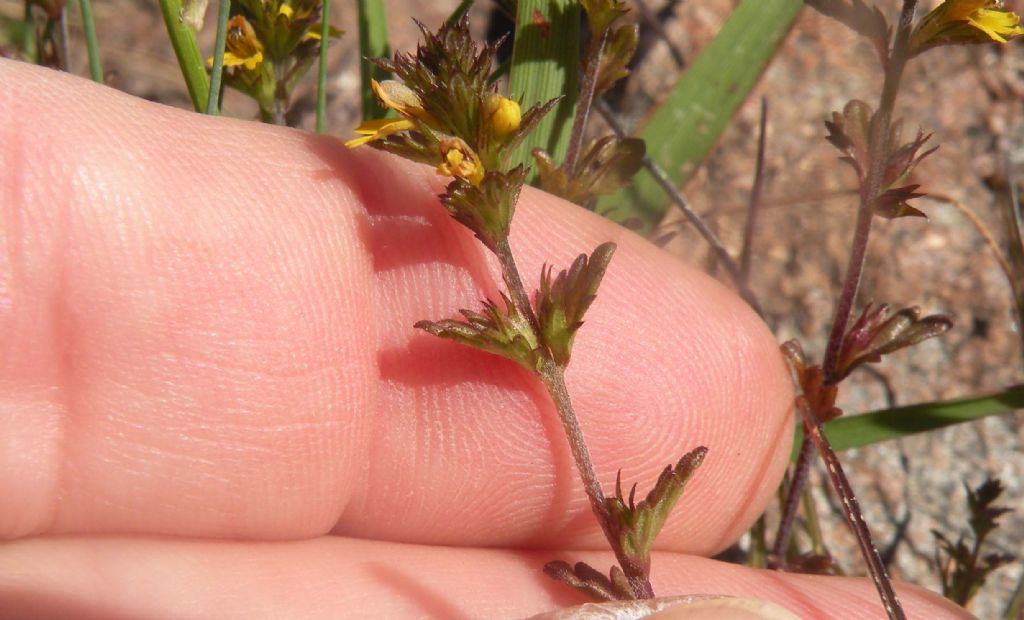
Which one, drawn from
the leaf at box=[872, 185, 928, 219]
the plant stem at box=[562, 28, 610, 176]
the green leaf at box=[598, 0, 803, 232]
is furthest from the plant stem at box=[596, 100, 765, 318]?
the leaf at box=[872, 185, 928, 219]

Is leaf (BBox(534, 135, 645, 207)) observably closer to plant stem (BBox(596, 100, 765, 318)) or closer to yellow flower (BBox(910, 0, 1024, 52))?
plant stem (BBox(596, 100, 765, 318))

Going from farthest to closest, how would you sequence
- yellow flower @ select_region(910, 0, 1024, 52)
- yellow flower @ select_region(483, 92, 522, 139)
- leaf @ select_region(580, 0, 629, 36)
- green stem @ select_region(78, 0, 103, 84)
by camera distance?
1. green stem @ select_region(78, 0, 103, 84)
2. leaf @ select_region(580, 0, 629, 36)
3. yellow flower @ select_region(910, 0, 1024, 52)
4. yellow flower @ select_region(483, 92, 522, 139)

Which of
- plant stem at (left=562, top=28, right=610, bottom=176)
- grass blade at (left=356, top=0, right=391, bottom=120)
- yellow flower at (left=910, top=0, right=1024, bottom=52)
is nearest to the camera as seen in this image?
yellow flower at (left=910, top=0, right=1024, bottom=52)

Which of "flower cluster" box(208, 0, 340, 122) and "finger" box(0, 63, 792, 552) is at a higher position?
"flower cluster" box(208, 0, 340, 122)

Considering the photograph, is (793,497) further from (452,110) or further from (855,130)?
(452,110)

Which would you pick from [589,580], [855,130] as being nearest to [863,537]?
[589,580]

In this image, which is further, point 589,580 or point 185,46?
point 185,46
